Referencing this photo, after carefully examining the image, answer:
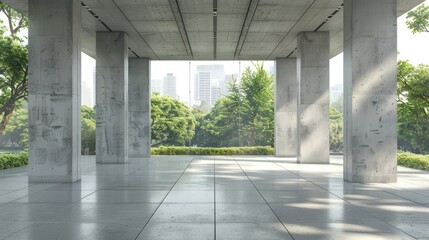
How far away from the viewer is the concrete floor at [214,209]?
689 cm

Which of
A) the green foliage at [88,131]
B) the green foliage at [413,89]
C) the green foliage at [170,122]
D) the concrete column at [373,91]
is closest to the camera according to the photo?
the concrete column at [373,91]

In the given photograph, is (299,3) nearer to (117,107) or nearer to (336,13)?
(336,13)

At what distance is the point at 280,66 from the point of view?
29.3 m

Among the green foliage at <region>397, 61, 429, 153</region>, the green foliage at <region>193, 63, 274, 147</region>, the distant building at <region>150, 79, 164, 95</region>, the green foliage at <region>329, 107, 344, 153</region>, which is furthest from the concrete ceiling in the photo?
the green foliage at <region>329, 107, 344, 153</region>

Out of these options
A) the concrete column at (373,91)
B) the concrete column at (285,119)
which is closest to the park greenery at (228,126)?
the concrete column at (285,119)

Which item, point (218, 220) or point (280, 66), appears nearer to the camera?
point (218, 220)

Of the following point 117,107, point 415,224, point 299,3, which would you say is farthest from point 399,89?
point 415,224

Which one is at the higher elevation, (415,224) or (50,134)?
(50,134)

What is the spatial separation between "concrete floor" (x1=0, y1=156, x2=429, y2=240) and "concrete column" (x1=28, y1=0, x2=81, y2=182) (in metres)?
0.99

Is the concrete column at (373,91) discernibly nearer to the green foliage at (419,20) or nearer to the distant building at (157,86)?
the green foliage at (419,20)

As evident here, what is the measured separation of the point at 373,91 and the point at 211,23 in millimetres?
9145

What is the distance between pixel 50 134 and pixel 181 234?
356 inches

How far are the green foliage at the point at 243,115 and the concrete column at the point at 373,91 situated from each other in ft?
85.9

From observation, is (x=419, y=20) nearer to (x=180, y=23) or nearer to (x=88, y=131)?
(x=180, y=23)
